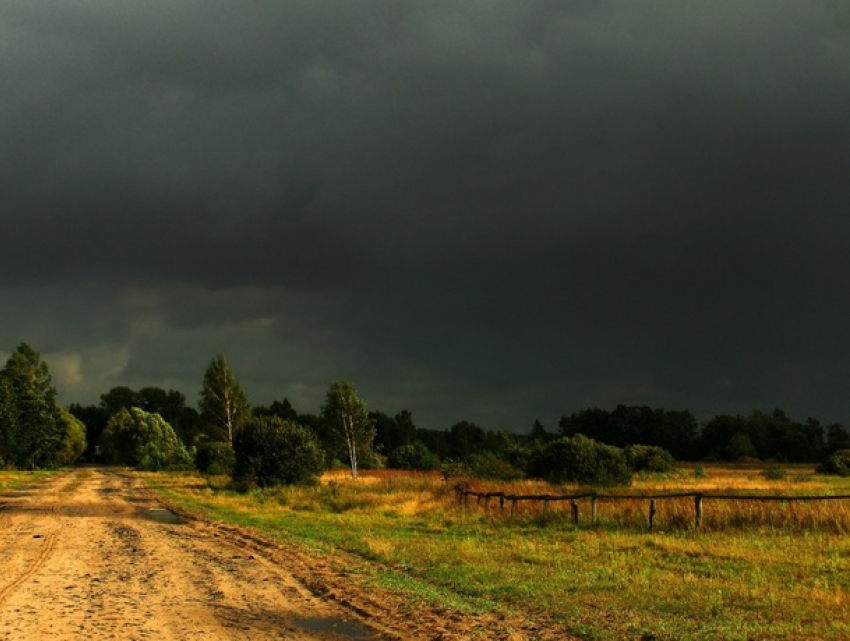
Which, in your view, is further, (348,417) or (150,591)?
(348,417)

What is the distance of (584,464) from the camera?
165ft

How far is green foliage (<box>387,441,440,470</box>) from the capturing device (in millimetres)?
95206

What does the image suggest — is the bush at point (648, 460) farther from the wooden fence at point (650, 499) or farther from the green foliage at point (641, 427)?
the green foliage at point (641, 427)

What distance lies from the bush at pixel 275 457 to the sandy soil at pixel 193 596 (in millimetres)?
25625

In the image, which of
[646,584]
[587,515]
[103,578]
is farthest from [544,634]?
[587,515]

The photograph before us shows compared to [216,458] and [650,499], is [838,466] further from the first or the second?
[216,458]

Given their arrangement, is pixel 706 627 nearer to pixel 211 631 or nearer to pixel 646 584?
pixel 646 584

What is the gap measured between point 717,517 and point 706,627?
12.2 metres

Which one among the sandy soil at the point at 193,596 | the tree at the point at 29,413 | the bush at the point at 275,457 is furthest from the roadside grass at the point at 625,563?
the tree at the point at 29,413

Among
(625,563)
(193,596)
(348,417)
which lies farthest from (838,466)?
(193,596)

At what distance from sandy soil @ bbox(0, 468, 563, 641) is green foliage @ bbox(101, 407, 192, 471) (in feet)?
281

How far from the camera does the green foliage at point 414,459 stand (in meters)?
95.2

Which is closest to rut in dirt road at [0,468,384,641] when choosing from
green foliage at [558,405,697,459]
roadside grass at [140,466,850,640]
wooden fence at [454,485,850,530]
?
roadside grass at [140,466,850,640]

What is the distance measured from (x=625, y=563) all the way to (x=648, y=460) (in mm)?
57218
